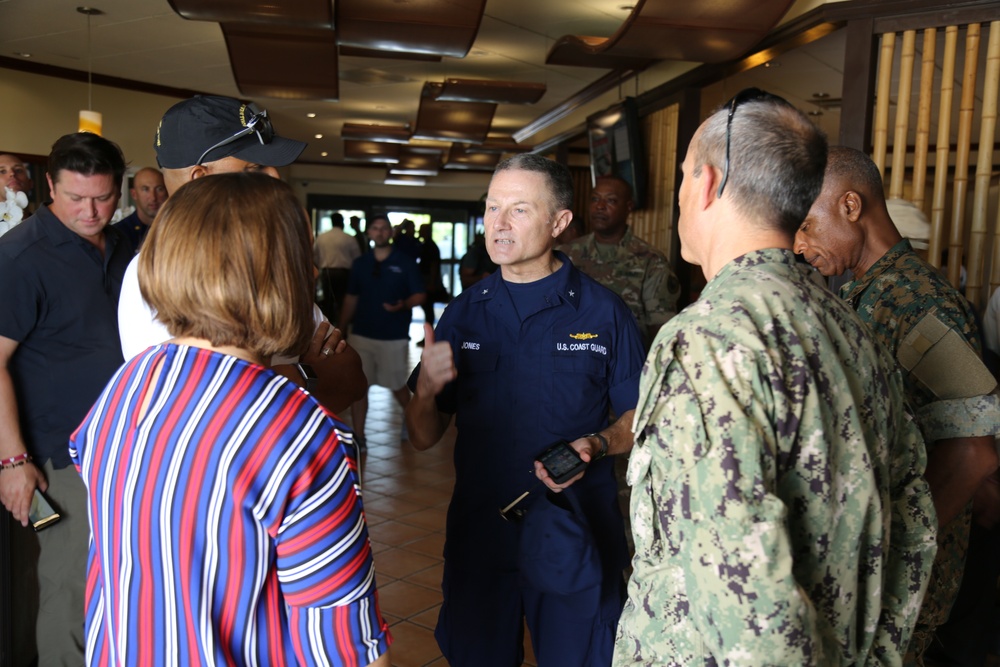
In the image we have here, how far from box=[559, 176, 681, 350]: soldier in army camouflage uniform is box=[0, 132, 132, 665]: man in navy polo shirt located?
278 centimetres

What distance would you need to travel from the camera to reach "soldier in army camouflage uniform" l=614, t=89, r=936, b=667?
3.64ft

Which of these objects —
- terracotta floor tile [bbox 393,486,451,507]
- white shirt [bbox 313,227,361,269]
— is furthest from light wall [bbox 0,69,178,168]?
terracotta floor tile [bbox 393,486,451,507]

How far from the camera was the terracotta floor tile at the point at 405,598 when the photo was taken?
12.0ft

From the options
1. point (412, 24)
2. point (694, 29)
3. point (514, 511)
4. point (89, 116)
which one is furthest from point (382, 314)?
point (514, 511)

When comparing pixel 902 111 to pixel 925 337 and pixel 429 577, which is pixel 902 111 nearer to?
pixel 925 337

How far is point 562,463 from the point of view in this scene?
1983 millimetres

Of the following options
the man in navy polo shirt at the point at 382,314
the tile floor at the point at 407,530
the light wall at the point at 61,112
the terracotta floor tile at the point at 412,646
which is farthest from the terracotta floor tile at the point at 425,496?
the light wall at the point at 61,112

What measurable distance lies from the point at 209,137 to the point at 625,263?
3333mm

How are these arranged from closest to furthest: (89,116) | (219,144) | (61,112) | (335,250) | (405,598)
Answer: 1. (219,144)
2. (405,598)
3. (89,116)
4. (61,112)
5. (335,250)

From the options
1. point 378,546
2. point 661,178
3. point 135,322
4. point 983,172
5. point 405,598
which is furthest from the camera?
point 661,178

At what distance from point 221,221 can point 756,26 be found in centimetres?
441

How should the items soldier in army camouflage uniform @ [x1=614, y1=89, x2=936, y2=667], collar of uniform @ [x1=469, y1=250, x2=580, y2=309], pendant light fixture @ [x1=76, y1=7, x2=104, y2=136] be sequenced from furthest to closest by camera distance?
pendant light fixture @ [x1=76, y1=7, x2=104, y2=136] → collar of uniform @ [x1=469, y1=250, x2=580, y2=309] → soldier in army camouflage uniform @ [x1=614, y1=89, x2=936, y2=667]

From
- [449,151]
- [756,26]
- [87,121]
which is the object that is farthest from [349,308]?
[449,151]

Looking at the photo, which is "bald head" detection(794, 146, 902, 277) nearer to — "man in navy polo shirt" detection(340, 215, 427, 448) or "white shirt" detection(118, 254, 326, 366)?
"white shirt" detection(118, 254, 326, 366)
